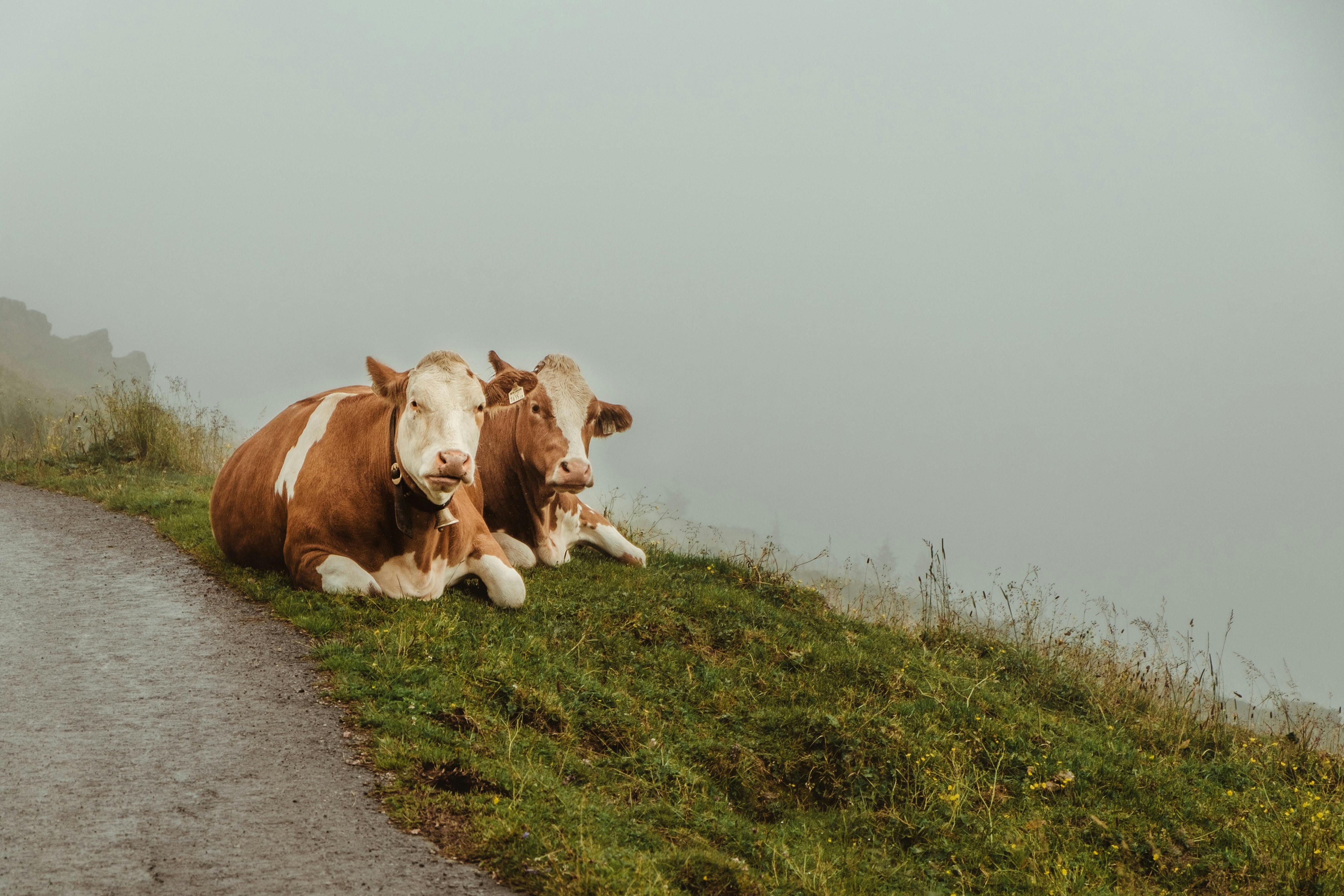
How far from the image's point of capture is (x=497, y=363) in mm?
9008

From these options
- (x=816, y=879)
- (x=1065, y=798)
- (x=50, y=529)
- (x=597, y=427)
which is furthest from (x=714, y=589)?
(x=50, y=529)

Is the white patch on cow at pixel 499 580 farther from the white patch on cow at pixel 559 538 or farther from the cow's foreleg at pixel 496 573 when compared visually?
the white patch on cow at pixel 559 538

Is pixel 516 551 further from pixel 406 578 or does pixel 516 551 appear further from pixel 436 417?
pixel 436 417

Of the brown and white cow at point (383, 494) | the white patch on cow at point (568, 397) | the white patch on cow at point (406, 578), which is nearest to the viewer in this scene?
the brown and white cow at point (383, 494)

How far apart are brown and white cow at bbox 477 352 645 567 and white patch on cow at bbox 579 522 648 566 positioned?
10 centimetres

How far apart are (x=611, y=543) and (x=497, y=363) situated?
2.39 meters

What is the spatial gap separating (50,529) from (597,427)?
6.28 meters

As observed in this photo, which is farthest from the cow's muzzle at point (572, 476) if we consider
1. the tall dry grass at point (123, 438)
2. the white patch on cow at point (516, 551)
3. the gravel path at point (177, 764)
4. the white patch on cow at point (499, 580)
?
the tall dry grass at point (123, 438)

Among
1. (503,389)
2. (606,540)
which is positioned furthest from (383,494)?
(606,540)

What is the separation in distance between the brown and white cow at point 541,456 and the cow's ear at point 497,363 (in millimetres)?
12

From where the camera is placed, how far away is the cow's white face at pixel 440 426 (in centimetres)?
629

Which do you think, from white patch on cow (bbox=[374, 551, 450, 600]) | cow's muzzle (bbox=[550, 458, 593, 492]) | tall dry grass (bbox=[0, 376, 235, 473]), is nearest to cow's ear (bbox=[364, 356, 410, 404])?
white patch on cow (bbox=[374, 551, 450, 600])

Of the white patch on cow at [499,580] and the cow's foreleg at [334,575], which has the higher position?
the white patch on cow at [499,580]

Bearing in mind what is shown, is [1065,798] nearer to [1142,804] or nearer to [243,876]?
[1142,804]
